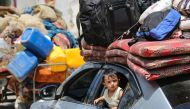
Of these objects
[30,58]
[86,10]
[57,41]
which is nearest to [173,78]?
[86,10]

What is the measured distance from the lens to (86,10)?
6242 mm

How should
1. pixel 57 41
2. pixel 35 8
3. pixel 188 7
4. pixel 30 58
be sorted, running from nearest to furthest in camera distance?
pixel 188 7 < pixel 30 58 < pixel 57 41 < pixel 35 8

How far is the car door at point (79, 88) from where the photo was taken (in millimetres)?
5282

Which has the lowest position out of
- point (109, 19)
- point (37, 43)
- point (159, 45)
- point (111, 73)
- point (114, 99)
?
point (37, 43)

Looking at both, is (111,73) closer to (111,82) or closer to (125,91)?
(111,82)

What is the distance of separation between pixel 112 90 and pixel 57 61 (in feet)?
14.9

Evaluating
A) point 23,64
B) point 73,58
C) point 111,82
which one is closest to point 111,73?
point 111,82

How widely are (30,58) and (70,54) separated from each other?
2.77ft

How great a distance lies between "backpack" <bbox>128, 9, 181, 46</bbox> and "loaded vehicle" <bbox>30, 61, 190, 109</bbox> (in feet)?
1.12

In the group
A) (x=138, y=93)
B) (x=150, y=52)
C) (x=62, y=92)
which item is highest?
(x=150, y=52)

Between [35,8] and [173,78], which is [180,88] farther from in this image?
[35,8]

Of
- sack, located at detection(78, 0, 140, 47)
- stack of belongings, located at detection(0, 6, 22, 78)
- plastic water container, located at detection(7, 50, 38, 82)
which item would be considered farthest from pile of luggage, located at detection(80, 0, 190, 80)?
stack of belongings, located at detection(0, 6, 22, 78)

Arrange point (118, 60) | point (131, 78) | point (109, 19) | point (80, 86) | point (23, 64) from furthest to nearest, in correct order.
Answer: point (23, 64) < point (80, 86) < point (109, 19) < point (118, 60) < point (131, 78)

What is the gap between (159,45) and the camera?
4055mm
